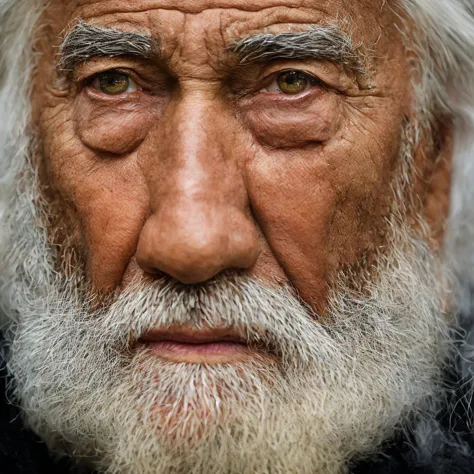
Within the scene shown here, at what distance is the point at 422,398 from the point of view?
2812mm

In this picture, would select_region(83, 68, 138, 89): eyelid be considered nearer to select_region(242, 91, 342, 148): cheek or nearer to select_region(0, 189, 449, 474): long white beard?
select_region(242, 91, 342, 148): cheek

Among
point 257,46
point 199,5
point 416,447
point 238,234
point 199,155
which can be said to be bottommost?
point 416,447

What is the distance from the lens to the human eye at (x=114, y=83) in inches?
99.7

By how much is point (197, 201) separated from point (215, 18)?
582mm

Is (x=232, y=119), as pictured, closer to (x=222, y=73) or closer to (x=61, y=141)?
(x=222, y=73)

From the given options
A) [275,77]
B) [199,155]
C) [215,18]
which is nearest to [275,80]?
[275,77]

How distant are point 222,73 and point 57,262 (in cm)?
94

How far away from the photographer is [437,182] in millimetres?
2826

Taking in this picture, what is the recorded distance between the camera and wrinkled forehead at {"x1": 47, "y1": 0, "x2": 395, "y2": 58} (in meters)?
2.35

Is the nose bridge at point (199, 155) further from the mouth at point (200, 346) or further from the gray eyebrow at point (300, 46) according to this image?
the mouth at point (200, 346)

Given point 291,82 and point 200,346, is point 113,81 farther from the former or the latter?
point 200,346

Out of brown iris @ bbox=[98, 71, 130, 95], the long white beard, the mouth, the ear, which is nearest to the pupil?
brown iris @ bbox=[98, 71, 130, 95]

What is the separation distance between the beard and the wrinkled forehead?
28.5 inches

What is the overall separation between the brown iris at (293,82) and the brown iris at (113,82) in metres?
0.51
